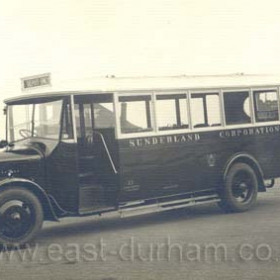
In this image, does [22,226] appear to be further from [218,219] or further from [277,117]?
[277,117]

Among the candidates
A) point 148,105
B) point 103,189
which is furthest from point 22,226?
point 148,105

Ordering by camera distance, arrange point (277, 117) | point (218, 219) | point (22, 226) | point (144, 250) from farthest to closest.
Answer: point (277, 117), point (218, 219), point (22, 226), point (144, 250)

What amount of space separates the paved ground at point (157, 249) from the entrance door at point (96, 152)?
54cm

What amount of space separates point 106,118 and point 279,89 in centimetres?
371

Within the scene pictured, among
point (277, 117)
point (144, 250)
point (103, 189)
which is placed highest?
point (277, 117)

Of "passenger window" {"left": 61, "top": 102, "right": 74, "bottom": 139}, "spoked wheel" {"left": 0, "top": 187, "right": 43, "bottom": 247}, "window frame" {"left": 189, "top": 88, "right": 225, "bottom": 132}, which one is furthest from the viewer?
"window frame" {"left": 189, "top": 88, "right": 225, "bottom": 132}

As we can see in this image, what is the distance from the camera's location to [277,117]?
11391 millimetres

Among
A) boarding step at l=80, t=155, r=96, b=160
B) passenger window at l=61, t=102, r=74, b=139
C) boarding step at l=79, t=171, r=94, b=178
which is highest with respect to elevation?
passenger window at l=61, t=102, r=74, b=139

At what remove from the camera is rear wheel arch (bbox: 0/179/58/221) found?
830 centimetres

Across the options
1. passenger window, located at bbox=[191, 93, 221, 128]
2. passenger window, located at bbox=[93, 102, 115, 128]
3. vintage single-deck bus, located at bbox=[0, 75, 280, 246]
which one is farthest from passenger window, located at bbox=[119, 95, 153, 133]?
passenger window, located at bbox=[191, 93, 221, 128]

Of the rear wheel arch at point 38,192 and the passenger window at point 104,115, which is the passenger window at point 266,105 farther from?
the rear wheel arch at point 38,192

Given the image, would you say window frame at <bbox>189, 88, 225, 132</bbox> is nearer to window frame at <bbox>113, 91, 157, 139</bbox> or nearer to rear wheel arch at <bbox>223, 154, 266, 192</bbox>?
rear wheel arch at <bbox>223, 154, 266, 192</bbox>

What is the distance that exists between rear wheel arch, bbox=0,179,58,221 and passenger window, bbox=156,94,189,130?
88.0 inches

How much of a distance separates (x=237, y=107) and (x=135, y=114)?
2.19m
